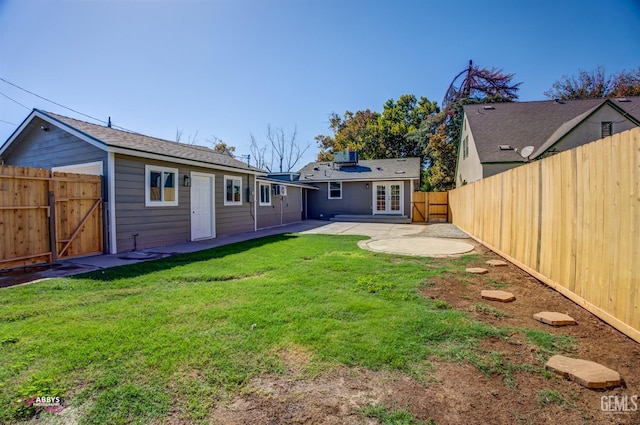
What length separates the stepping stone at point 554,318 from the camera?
2.96 m

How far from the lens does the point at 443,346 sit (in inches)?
100

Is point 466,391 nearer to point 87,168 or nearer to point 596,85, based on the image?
point 87,168

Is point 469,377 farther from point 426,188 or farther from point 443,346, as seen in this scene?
point 426,188

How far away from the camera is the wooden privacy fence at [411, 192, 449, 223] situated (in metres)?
17.0

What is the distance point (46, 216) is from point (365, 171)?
621 inches

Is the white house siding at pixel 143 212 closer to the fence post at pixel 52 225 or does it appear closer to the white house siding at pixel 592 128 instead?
the fence post at pixel 52 225

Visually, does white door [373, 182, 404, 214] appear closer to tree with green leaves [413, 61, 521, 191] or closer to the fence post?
tree with green leaves [413, 61, 521, 191]

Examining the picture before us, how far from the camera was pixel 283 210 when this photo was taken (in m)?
15.6

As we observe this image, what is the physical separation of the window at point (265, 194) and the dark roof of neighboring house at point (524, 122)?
9.46 meters

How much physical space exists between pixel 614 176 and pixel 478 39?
1080 centimetres

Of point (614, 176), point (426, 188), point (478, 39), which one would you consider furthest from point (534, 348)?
point (426, 188)

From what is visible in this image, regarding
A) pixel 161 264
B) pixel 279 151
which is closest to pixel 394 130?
pixel 279 151
